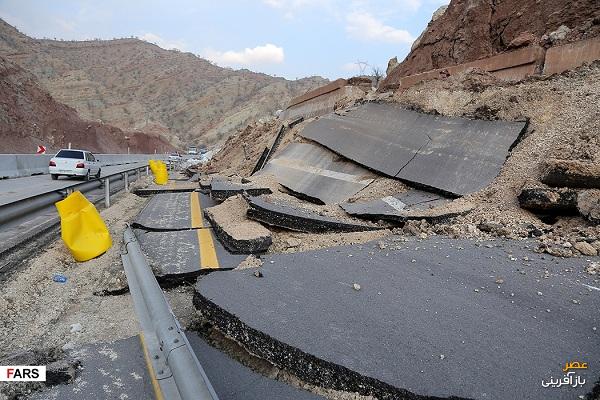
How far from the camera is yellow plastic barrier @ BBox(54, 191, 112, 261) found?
4.82m

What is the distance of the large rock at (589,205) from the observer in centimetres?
385

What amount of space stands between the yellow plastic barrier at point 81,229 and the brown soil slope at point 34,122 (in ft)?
88.8

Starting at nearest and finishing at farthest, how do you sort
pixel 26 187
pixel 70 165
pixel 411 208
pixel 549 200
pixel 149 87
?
pixel 549 200 < pixel 411 208 < pixel 26 187 < pixel 70 165 < pixel 149 87

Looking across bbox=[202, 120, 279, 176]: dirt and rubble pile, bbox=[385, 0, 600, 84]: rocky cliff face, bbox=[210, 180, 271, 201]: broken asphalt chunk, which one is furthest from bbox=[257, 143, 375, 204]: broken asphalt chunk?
bbox=[202, 120, 279, 176]: dirt and rubble pile

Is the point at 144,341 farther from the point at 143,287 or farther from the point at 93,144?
the point at 93,144

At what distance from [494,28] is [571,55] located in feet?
11.3

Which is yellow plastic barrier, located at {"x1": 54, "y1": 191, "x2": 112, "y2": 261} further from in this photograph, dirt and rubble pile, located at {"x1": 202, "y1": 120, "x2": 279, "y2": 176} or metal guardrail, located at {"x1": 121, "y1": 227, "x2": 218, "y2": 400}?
dirt and rubble pile, located at {"x1": 202, "y1": 120, "x2": 279, "y2": 176}

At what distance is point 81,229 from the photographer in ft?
16.5

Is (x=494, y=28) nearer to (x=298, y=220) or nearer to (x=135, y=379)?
(x=298, y=220)

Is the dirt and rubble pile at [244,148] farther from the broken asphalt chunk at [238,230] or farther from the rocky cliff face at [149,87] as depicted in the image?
the rocky cliff face at [149,87]

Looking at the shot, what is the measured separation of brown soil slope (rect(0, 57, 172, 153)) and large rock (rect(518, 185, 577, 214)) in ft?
102

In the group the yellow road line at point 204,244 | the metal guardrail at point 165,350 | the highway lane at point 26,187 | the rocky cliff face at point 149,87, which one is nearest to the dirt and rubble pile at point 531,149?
the yellow road line at point 204,244

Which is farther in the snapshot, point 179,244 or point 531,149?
point 531,149

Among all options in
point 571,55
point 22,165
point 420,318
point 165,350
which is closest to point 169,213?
point 165,350
